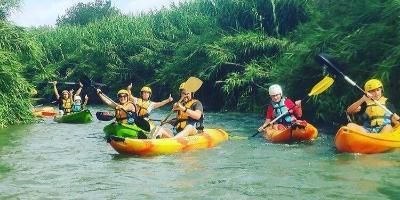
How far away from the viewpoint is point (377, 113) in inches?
322

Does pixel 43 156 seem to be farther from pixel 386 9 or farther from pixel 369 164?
pixel 386 9

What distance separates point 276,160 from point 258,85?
332 inches

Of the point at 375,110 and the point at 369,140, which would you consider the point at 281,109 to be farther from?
the point at 369,140

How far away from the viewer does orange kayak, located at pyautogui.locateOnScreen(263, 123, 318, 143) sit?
9398mm

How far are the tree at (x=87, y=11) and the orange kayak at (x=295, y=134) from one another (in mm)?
58121

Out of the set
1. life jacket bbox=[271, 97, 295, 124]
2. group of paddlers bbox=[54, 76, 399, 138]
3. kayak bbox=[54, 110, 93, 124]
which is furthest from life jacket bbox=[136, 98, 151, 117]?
kayak bbox=[54, 110, 93, 124]

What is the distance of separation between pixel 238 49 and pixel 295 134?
9311mm

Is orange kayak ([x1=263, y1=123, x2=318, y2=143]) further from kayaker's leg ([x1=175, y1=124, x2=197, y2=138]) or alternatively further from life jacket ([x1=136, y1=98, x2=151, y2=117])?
life jacket ([x1=136, y1=98, x2=151, y2=117])

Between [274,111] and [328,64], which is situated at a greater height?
[328,64]

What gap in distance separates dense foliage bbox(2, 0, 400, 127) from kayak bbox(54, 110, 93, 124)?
173 centimetres

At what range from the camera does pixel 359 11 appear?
11.4 m

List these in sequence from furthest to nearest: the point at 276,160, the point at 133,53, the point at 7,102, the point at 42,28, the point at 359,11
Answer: the point at 42,28 → the point at 133,53 → the point at 7,102 → the point at 359,11 → the point at 276,160

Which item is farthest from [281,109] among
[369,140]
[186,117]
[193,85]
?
[369,140]

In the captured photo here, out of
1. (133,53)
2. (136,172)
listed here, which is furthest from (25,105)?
(133,53)
